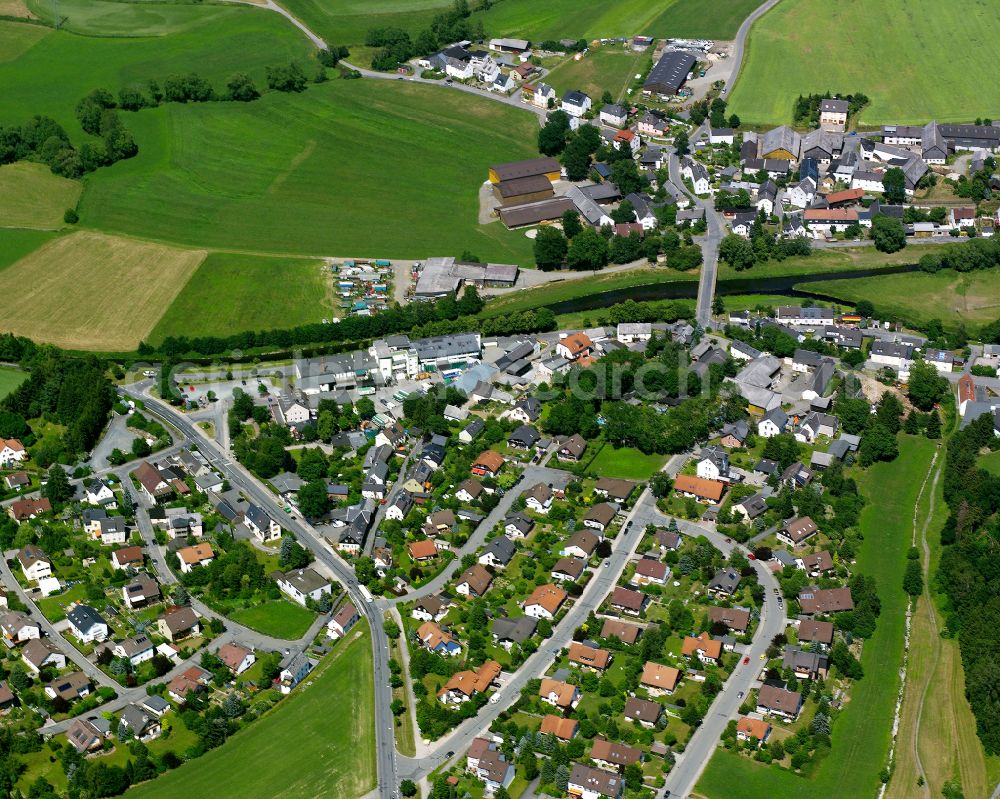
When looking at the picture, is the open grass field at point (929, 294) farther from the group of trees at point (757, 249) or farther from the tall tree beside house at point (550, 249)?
the tall tree beside house at point (550, 249)

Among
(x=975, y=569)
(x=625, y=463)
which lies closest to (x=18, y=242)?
(x=625, y=463)

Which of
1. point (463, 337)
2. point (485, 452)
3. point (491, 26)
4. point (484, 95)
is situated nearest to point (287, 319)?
point (463, 337)

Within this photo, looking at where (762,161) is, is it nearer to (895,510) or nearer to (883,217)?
(883,217)

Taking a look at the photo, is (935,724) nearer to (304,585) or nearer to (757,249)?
(304,585)

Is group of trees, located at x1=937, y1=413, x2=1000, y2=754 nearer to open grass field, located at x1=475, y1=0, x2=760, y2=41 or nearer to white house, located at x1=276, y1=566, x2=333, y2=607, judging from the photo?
white house, located at x1=276, y1=566, x2=333, y2=607

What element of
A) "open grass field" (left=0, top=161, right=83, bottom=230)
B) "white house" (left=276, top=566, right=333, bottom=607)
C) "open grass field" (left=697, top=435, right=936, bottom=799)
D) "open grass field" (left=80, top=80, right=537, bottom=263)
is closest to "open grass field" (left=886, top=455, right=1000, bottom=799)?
"open grass field" (left=697, top=435, right=936, bottom=799)

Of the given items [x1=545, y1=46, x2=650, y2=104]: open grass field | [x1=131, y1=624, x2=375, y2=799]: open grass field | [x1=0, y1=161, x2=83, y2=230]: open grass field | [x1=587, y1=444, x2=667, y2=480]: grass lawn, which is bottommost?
[x1=131, y1=624, x2=375, y2=799]: open grass field
